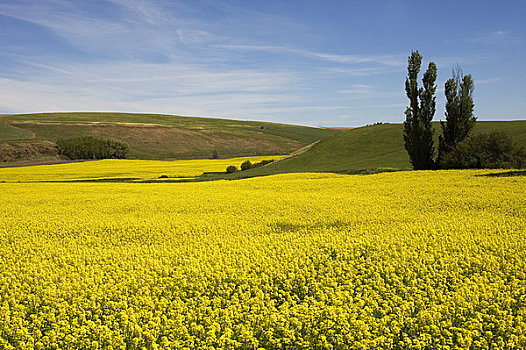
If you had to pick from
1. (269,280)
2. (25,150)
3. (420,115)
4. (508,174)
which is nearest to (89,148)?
(25,150)

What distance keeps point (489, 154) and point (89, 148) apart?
63.9 m

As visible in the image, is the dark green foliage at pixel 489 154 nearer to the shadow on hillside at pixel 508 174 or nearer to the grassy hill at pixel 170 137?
the shadow on hillside at pixel 508 174

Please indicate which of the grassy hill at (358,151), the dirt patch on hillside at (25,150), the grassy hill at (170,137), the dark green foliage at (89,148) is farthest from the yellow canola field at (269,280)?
the grassy hill at (170,137)

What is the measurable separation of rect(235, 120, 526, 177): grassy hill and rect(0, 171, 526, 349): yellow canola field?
3135 centimetres

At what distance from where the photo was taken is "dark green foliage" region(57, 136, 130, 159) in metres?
72.0

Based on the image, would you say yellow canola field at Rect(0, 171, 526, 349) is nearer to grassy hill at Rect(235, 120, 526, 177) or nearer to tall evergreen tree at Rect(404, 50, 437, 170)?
tall evergreen tree at Rect(404, 50, 437, 170)

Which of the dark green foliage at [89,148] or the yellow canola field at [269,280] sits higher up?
the dark green foliage at [89,148]

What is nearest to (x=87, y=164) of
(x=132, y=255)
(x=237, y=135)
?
(x=132, y=255)

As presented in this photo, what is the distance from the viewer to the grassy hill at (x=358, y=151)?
4644cm

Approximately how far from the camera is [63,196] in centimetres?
2127

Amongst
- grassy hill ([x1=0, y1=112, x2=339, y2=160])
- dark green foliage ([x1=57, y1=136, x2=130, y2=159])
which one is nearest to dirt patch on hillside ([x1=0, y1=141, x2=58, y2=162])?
dark green foliage ([x1=57, y1=136, x2=130, y2=159])

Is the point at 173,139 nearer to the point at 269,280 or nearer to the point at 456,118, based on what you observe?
the point at 456,118

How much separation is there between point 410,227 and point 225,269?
588cm

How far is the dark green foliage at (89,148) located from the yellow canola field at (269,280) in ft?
204
